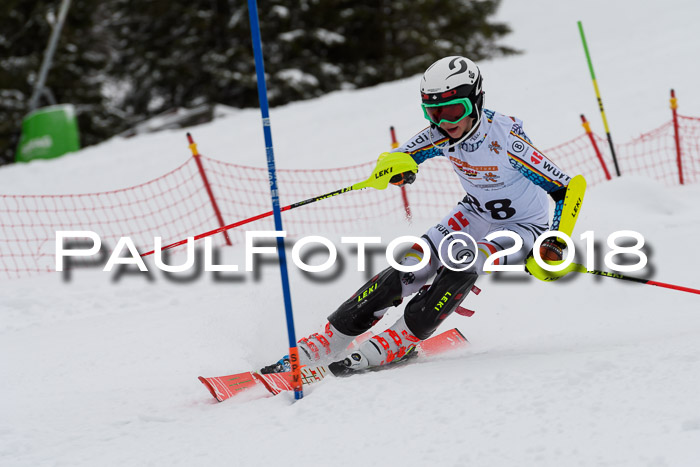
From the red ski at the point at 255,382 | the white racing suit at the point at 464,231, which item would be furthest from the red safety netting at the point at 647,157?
the red ski at the point at 255,382

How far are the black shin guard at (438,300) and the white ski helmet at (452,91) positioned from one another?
0.90m

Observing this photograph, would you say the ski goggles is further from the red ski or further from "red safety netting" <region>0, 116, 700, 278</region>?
"red safety netting" <region>0, 116, 700, 278</region>

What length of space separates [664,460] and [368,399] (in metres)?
1.27

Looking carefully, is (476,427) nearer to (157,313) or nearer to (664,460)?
(664,460)

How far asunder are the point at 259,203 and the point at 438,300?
548 cm

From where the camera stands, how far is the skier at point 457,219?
3.75 m

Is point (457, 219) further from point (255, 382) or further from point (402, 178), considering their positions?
Result: point (255, 382)

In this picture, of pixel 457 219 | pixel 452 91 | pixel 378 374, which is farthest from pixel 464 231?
pixel 378 374

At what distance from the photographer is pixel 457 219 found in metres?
4.28

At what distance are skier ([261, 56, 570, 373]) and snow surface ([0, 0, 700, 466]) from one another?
36 centimetres

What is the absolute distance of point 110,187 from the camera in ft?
32.6

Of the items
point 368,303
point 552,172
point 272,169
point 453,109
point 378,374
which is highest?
point 453,109

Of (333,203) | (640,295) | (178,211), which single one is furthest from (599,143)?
(178,211)

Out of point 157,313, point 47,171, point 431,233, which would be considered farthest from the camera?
point 47,171
